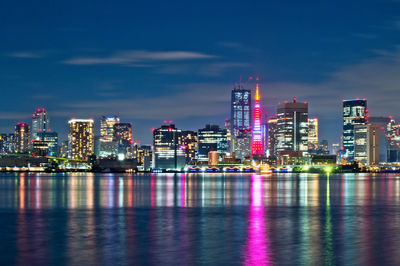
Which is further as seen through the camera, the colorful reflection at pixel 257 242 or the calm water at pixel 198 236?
the calm water at pixel 198 236

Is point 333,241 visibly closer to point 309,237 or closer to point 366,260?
point 309,237

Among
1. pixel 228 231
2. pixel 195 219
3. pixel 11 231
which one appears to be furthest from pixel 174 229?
pixel 11 231

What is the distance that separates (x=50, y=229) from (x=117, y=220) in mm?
8167

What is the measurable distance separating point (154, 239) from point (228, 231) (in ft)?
23.4

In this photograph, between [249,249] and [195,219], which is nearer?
[249,249]

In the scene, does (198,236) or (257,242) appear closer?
(257,242)

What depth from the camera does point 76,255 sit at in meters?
32.7

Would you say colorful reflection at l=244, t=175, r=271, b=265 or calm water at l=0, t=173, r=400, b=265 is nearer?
colorful reflection at l=244, t=175, r=271, b=265

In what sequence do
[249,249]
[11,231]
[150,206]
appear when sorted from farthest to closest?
1. [150,206]
2. [11,231]
3. [249,249]

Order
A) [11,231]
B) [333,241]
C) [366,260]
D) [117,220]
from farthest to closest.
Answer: [117,220] < [11,231] < [333,241] < [366,260]

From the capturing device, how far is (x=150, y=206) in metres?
71.3

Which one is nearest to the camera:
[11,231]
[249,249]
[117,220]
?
[249,249]

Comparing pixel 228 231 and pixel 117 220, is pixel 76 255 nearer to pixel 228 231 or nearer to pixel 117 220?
pixel 228 231

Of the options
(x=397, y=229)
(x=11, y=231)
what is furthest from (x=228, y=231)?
(x=11, y=231)
